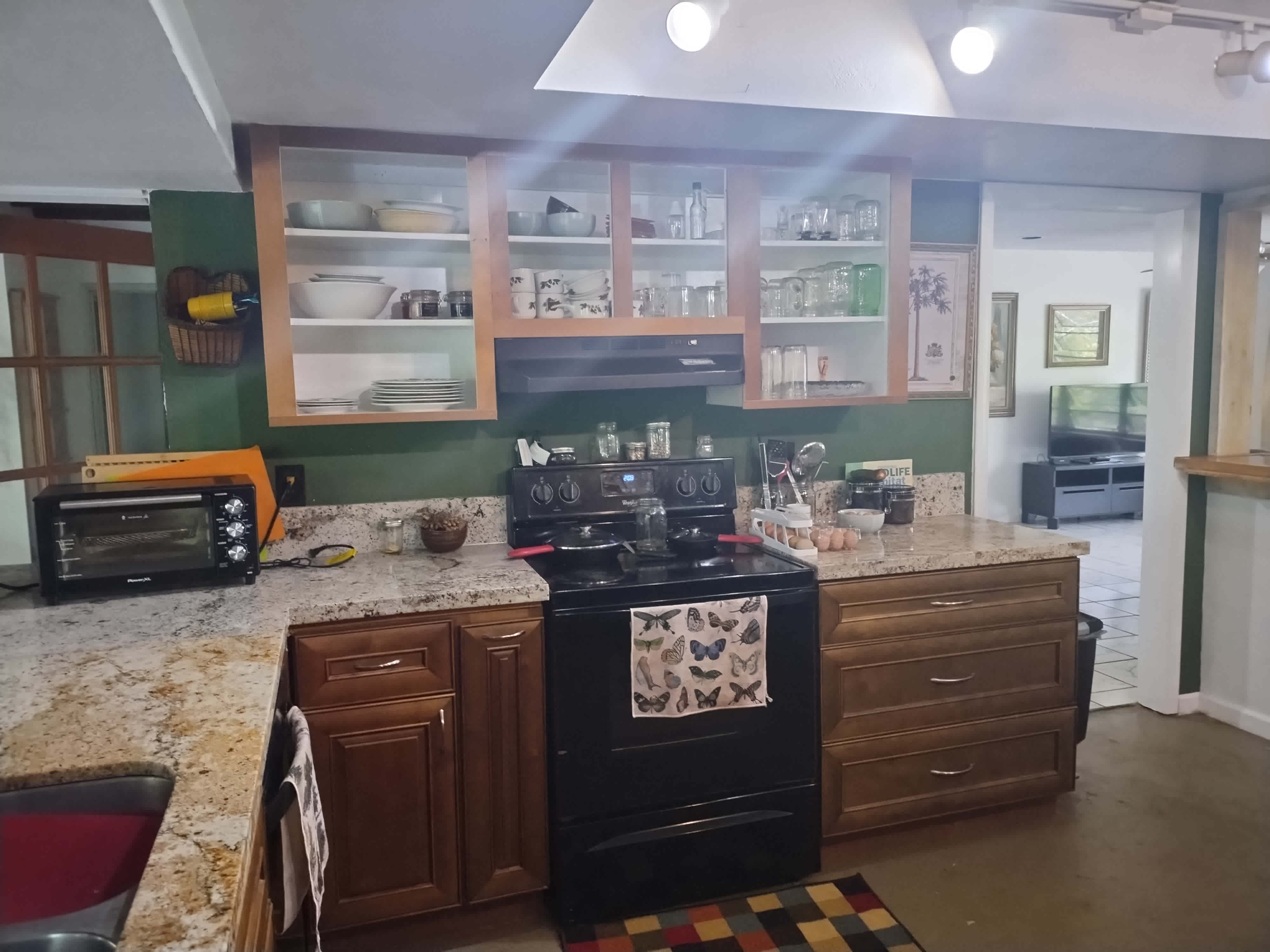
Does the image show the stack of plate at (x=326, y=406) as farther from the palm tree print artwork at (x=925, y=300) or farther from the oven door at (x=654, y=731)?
the palm tree print artwork at (x=925, y=300)

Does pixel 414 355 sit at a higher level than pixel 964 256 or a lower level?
lower

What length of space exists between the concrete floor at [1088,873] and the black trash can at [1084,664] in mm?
212

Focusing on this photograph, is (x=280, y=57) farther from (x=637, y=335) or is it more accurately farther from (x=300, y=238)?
(x=637, y=335)

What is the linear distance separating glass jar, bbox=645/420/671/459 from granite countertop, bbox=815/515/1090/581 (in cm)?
62

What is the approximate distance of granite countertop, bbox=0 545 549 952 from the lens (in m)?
0.98

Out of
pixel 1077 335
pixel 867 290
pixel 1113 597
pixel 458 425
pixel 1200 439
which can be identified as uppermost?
pixel 1077 335

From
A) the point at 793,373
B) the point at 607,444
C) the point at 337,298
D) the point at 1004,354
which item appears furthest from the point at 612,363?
the point at 1004,354

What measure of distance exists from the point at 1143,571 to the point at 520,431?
2.60 metres

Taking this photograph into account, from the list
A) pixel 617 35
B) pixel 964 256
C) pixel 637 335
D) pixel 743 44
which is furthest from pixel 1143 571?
pixel 617 35

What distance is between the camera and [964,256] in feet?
10.5

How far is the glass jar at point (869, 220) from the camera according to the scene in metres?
2.82

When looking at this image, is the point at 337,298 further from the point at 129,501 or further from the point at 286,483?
the point at 129,501

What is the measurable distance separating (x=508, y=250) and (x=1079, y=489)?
625 centimetres

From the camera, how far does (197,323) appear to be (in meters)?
2.43
